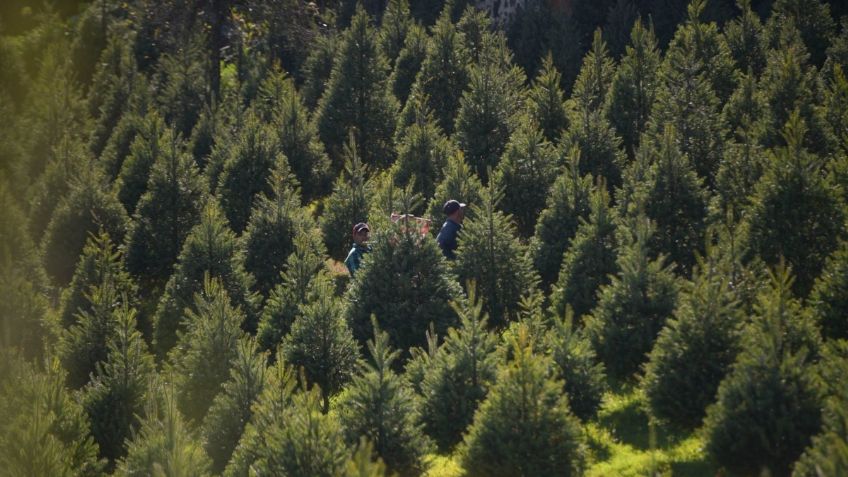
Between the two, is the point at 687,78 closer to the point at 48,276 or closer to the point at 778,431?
the point at 778,431

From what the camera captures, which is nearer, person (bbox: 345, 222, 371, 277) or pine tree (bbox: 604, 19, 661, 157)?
person (bbox: 345, 222, 371, 277)

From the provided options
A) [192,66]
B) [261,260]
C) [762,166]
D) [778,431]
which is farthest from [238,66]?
[778,431]

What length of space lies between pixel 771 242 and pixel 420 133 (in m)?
8.21

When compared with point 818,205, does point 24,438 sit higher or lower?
lower

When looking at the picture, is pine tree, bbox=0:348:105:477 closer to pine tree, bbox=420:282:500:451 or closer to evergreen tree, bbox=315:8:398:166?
pine tree, bbox=420:282:500:451

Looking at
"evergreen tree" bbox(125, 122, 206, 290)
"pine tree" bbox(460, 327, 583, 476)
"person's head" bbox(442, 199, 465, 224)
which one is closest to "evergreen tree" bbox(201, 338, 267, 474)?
"pine tree" bbox(460, 327, 583, 476)

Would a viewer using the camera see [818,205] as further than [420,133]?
No

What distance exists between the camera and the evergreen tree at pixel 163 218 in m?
20.0

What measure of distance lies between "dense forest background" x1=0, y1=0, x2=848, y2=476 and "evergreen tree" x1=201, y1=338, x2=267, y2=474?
0.11 feet

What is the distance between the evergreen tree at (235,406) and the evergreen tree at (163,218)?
850 centimetres

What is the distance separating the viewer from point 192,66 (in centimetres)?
3041

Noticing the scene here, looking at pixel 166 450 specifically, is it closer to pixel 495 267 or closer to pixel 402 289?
pixel 402 289

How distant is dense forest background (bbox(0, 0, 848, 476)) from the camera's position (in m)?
10.5

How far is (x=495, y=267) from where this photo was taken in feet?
48.4
